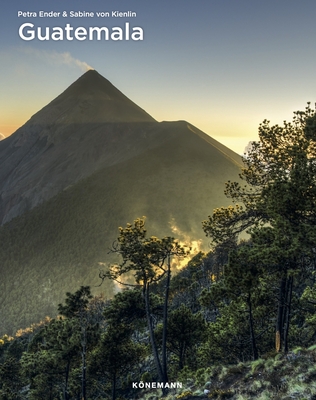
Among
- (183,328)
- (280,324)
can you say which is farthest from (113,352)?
(280,324)

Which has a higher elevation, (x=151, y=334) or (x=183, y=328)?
(x=183, y=328)

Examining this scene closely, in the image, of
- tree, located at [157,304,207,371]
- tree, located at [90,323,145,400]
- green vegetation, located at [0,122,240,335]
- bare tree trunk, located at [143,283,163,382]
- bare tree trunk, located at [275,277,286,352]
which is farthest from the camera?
green vegetation, located at [0,122,240,335]

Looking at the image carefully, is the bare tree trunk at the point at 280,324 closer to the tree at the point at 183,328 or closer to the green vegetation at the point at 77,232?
the tree at the point at 183,328

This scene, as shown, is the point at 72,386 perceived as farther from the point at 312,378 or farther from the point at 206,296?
the point at 312,378

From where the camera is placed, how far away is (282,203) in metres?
13.8

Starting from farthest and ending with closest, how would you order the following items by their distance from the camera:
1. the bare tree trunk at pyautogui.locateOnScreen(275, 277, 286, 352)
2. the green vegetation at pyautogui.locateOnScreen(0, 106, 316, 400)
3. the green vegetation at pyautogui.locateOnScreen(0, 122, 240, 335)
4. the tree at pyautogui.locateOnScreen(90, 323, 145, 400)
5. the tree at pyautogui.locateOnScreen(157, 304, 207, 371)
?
the green vegetation at pyautogui.locateOnScreen(0, 122, 240, 335), the tree at pyautogui.locateOnScreen(90, 323, 145, 400), the tree at pyautogui.locateOnScreen(157, 304, 207, 371), the bare tree trunk at pyautogui.locateOnScreen(275, 277, 286, 352), the green vegetation at pyautogui.locateOnScreen(0, 106, 316, 400)

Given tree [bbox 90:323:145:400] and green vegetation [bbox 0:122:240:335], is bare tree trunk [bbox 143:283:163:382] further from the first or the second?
green vegetation [bbox 0:122:240:335]

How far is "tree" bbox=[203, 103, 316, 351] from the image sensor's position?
44.1ft

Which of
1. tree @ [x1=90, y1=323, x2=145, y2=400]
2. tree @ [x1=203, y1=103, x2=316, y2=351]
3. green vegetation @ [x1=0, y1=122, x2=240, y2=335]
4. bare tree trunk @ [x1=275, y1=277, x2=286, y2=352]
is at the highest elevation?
green vegetation @ [x1=0, y1=122, x2=240, y2=335]

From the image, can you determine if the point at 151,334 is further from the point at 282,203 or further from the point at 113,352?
the point at 282,203

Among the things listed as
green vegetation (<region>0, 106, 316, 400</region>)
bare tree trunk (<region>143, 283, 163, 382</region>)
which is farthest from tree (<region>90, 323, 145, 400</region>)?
bare tree trunk (<region>143, 283, 163, 382</region>)

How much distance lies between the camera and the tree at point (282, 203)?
13445mm

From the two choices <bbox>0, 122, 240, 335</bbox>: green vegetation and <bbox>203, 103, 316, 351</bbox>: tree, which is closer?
<bbox>203, 103, 316, 351</bbox>: tree

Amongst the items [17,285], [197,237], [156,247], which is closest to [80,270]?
[17,285]
